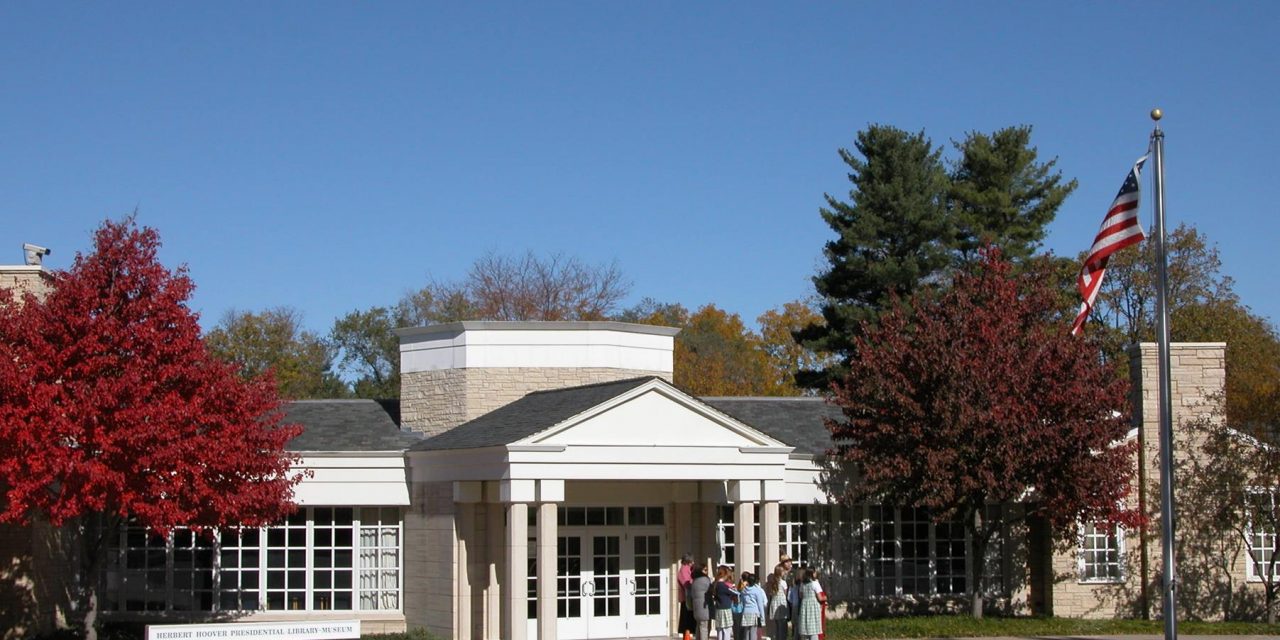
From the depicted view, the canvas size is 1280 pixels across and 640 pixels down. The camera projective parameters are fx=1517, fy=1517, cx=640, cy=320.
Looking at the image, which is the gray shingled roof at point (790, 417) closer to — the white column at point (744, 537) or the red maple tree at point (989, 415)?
the red maple tree at point (989, 415)

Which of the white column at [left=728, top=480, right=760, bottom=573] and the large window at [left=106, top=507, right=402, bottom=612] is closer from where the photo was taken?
the white column at [left=728, top=480, right=760, bottom=573]

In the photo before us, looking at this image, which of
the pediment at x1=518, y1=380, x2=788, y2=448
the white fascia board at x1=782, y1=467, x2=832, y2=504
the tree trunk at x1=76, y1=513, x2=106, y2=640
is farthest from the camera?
the white fascia board at x1=782, y1=467, x2=832, y2=504

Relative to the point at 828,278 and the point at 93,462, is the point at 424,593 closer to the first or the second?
the point at 93,462

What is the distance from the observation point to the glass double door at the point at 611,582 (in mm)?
26812

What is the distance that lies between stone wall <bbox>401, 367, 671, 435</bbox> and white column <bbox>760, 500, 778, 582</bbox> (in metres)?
4.72

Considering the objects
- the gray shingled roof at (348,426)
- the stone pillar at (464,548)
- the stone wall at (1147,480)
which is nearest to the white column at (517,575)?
the stone pillar at (464,548)

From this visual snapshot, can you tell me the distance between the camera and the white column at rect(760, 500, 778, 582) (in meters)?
25.1

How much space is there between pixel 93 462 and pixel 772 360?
5289 cm

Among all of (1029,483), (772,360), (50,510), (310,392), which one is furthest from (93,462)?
(772,360)

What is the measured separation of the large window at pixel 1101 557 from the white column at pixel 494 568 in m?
11.4

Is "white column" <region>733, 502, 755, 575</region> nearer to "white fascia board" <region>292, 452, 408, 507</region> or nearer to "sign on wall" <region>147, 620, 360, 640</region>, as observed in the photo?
"white fascia board" <region>292, 452, 408, 507</region>

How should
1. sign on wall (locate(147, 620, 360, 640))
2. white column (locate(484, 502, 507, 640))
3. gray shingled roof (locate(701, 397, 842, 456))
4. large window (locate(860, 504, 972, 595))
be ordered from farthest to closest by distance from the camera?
1. large window (locate(860, 504, 972, 595))
2. gray shingled roof (locate(701, 397, 842, 456))
3. white column (locate(484, 502, 507, 640))
4. sign on wall (locate(147, 620, 360, 640))

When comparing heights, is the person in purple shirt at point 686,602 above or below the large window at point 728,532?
below

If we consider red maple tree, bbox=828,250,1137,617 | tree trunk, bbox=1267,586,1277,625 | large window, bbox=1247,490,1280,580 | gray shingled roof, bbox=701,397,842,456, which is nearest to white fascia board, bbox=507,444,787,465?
red maple tree, bbox=828,250,1137,617
